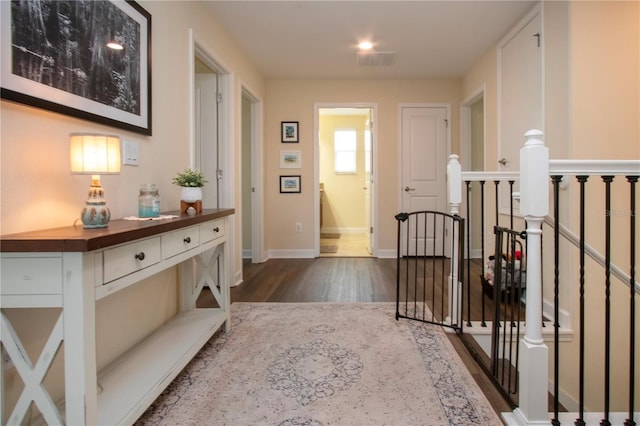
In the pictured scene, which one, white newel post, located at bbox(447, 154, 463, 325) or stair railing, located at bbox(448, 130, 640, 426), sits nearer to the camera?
stair railing, located at bbox(448, 130, 640, 426)

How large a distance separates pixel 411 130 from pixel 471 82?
93cm

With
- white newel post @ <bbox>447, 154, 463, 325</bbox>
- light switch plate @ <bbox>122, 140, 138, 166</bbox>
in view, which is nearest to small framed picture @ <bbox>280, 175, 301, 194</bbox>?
white newel post @ <bbox>447, 154, 463, 325</bbox>

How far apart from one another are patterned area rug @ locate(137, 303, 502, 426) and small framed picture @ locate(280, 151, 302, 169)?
2.76 metres

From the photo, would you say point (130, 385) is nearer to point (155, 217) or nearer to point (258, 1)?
point (155, 217)

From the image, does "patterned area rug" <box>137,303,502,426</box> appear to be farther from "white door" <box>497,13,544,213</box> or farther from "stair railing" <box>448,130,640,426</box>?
"white door" <box>497,13,544,213</box>

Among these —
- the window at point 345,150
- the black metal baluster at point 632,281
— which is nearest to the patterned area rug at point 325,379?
the black metal baluster at point 632,281

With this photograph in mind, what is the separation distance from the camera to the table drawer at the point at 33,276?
0.97 meters

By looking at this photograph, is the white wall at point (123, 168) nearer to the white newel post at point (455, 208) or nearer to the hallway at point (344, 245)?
the white newel post at point (455, 208)

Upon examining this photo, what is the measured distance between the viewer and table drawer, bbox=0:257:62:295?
3.20 ft

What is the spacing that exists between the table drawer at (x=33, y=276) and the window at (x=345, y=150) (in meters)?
6.38

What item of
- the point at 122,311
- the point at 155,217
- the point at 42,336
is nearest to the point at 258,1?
the point at 155,217

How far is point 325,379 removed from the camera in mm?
1698

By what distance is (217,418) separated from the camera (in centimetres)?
141

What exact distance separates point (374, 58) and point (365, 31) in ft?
2.22
